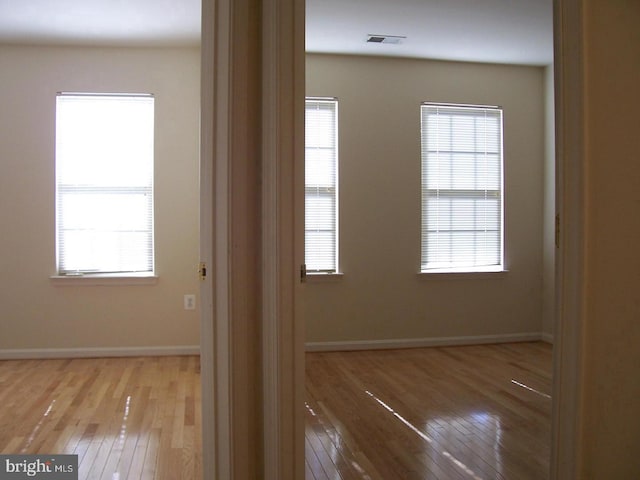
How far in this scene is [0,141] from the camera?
4297mm

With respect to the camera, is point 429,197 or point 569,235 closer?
point 569,235

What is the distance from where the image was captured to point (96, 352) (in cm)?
439

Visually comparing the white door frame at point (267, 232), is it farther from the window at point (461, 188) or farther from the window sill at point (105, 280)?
the window at point (461, 188)

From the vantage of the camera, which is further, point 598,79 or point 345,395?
point 345,395

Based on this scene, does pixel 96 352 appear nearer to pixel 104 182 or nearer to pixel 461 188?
pixel 104 182

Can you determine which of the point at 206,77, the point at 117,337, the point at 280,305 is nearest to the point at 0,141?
the point at 117,337

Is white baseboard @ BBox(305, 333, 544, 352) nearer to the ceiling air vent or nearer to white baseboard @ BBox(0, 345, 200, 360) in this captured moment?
white baseboard @ BBox(0, 345, 200, 360)

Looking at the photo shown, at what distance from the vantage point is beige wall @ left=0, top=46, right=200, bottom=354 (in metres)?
4.32

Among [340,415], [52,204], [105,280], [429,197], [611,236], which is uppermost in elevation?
[429,197]

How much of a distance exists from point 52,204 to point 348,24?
9.47ft

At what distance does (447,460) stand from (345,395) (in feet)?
3.56

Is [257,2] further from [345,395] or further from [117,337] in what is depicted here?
[117,337]

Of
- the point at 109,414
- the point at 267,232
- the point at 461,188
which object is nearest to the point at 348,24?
the point at 461,188

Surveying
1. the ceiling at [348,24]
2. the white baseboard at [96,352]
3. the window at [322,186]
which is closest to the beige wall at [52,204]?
the white baseboard at [96,352]
